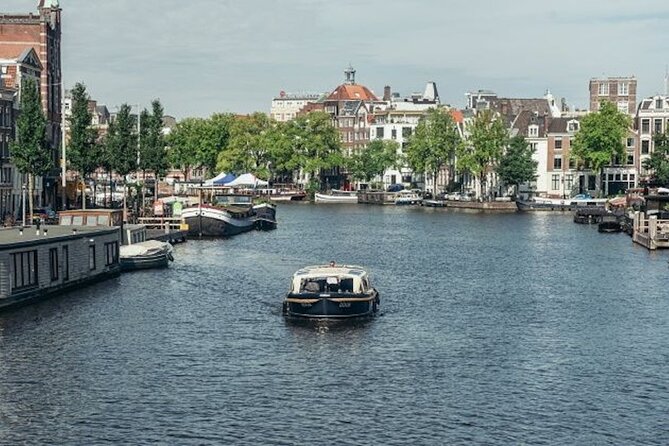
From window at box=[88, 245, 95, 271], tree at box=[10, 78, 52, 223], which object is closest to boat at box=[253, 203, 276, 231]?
tree at box=[10, 78, 52, 223]

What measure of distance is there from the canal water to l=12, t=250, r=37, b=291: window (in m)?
1.82

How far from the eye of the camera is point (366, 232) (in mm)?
144250

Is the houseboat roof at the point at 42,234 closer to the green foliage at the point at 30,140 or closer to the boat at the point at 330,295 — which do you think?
the boat at the point at 330,295

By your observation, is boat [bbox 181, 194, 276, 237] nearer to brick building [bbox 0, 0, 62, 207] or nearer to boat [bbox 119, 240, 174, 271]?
brick building [bbox 0, 0, 62, 207]

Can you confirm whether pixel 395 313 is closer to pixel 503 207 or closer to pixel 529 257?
pixel 529 257

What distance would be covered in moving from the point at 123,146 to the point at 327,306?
84.8 metres

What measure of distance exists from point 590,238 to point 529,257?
2601 centimetres

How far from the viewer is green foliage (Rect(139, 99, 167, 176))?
536ft

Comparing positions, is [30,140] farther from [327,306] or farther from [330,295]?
[327,306]

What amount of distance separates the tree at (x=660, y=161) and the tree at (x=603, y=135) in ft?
18.5

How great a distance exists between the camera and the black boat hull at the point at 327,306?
66.7 m

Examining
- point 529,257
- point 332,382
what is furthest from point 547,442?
point 529,257

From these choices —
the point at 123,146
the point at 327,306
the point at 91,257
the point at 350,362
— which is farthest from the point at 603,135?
the point at 350,362

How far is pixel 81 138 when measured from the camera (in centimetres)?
13562
